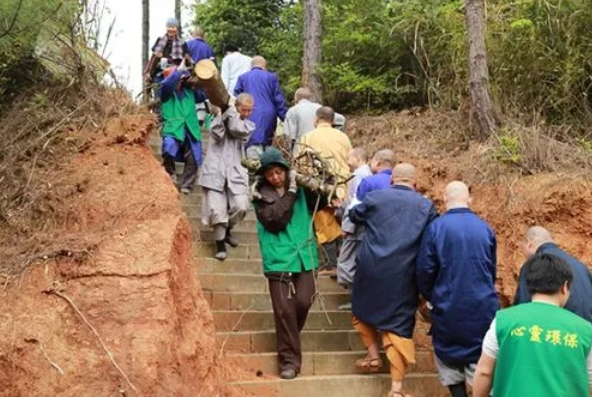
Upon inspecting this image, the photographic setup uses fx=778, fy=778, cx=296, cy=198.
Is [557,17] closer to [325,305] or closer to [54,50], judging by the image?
[325,305]

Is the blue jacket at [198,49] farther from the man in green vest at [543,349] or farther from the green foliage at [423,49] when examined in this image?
the man in green vest at [543,349]

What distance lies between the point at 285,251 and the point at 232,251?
227 cm

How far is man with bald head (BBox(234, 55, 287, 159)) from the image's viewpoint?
456 inches

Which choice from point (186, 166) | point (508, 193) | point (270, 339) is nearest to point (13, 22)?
point (186, 166)

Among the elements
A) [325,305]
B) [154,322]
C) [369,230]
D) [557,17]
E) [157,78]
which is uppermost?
[557,17]

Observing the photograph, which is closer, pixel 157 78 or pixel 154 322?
pixel 154 322

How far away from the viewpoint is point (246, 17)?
59.7 ft

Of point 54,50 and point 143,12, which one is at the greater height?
point 143,12

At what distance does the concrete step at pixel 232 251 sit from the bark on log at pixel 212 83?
1.69m

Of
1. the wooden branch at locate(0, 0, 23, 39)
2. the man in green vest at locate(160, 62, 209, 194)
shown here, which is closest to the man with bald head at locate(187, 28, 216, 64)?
the man in green vest at locate(160, 62, 209, 194)

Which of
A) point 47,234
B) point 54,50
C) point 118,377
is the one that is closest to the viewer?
point 118,377

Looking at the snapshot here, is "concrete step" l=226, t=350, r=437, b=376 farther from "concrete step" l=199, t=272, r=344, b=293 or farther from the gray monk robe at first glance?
the gray monk robe

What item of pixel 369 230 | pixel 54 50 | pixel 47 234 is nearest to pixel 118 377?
pixel 47 234

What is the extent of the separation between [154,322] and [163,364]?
35 cm
